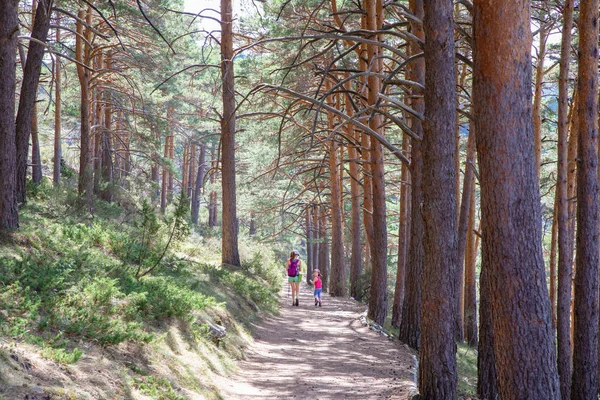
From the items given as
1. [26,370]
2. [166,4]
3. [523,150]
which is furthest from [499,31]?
[166,4]

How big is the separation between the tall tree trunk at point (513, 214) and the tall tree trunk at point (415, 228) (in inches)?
172

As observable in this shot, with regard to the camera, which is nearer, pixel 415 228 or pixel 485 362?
pixel 415 228

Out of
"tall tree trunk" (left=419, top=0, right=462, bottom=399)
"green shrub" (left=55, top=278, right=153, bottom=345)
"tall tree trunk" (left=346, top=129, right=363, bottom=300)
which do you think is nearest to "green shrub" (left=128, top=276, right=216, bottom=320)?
"green shrub" (left=55, top=278, right=153, bottom=345)

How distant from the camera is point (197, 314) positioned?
373 inches

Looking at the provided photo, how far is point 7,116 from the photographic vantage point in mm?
8727

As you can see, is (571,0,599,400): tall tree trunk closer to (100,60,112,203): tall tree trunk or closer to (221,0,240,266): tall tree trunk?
(221,0,240,266): tall tree trunk

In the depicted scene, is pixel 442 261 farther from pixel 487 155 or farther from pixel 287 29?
pixel 287 29

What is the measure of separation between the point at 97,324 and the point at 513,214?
14.9 ft

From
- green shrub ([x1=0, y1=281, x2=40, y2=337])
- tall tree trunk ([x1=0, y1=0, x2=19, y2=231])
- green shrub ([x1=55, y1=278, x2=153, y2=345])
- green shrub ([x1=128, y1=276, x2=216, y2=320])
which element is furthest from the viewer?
tall tree trunk ([x1=0, y1=0, x2=19, y2=231])

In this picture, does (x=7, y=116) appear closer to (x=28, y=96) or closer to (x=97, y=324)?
(x=28, y=96)

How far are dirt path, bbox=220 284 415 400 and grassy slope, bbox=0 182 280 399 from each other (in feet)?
1.70

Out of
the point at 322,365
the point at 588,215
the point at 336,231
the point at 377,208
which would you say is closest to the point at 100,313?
the point at 322,365

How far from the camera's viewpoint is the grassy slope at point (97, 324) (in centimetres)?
517

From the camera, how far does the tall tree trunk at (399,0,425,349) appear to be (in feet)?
32.6
